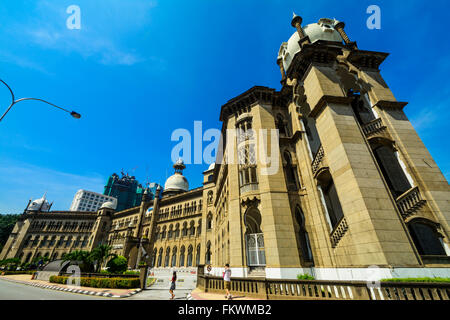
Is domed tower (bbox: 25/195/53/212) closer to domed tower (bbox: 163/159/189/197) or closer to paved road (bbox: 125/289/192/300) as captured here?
domed tower (bbox: 163/159/189/197)

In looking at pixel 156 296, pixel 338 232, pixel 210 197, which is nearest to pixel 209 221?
pixel 210 197

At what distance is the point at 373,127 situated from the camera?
14953 mm

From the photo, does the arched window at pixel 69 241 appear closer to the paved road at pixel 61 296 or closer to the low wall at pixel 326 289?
the paved road at pixel 61 296

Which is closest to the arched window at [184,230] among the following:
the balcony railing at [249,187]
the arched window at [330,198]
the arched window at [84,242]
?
the balcony railing at [249,187]

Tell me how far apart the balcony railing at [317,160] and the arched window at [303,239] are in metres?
3.90

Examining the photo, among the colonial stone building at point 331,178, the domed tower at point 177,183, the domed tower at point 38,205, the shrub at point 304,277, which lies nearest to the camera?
the colonial stone building at point 331,178

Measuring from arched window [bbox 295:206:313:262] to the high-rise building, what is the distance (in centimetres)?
13183

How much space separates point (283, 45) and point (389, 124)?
18.5 metres

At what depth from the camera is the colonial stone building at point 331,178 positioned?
35.1 ft

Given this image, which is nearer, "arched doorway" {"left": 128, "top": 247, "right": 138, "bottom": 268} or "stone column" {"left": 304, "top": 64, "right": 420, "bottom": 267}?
"stone column" {"left": 304, "top": 64, "right": 420, "bottom": 267}

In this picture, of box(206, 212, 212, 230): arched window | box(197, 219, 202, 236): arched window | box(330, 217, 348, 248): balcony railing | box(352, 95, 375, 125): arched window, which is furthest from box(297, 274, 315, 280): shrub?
box(197, 219, 202, 236): arched window

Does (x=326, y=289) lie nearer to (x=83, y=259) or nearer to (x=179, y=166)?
(x=83, y=259)

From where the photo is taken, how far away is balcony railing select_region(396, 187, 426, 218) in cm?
1143
